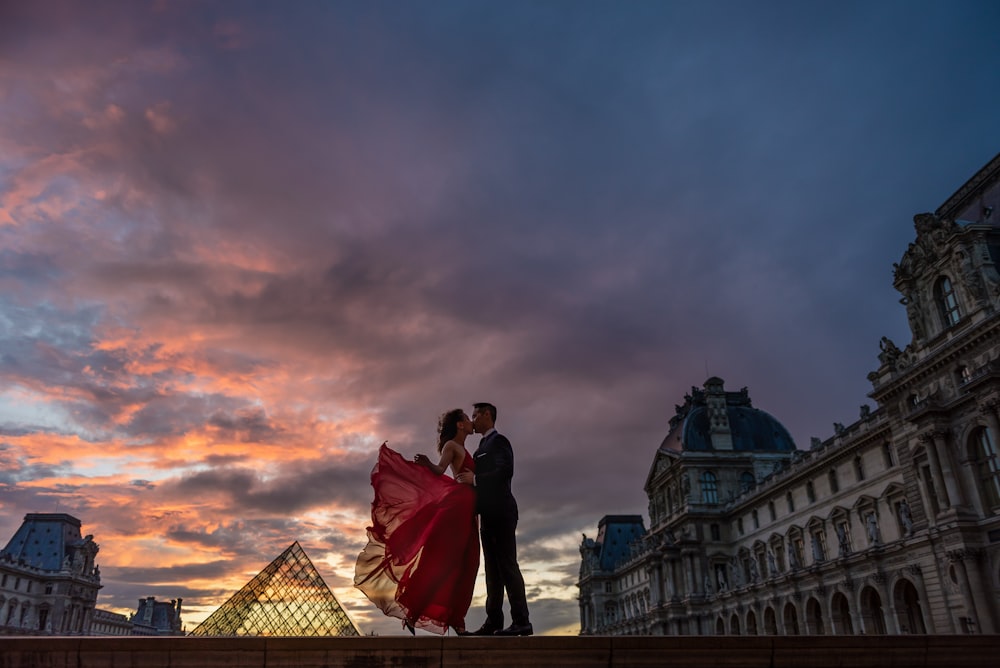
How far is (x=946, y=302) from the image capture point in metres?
34.9

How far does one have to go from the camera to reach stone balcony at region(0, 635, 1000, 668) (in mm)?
6879

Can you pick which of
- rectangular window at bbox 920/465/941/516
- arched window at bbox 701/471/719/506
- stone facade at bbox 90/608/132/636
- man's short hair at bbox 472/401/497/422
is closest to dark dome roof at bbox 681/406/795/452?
arched window at bbox 701/471/719/506

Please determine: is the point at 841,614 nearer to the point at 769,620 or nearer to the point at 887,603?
the point at 887,603

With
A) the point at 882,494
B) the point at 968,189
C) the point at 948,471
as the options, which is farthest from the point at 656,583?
the point at 968,189

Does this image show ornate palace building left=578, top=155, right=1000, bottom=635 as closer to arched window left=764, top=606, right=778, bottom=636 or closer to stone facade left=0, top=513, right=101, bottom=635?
arched window left=764, top=606, right=778, bottom=636

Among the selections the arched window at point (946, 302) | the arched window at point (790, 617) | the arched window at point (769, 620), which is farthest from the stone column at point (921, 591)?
the arched window at point (769, 620)

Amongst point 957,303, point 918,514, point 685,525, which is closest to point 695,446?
point 685,525

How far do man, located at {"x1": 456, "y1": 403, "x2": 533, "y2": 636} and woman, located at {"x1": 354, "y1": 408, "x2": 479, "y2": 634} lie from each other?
0.15 meters

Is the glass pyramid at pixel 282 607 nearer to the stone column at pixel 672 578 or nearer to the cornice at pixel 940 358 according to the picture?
the cornice at pixel 940 358

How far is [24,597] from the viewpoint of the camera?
309ft

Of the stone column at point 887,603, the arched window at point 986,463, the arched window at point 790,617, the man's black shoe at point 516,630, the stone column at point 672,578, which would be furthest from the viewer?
the stone column at point 672,578

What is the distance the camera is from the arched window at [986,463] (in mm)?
30891

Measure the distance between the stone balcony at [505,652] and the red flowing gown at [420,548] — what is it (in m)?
0.96

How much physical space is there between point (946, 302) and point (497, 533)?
115 feet
